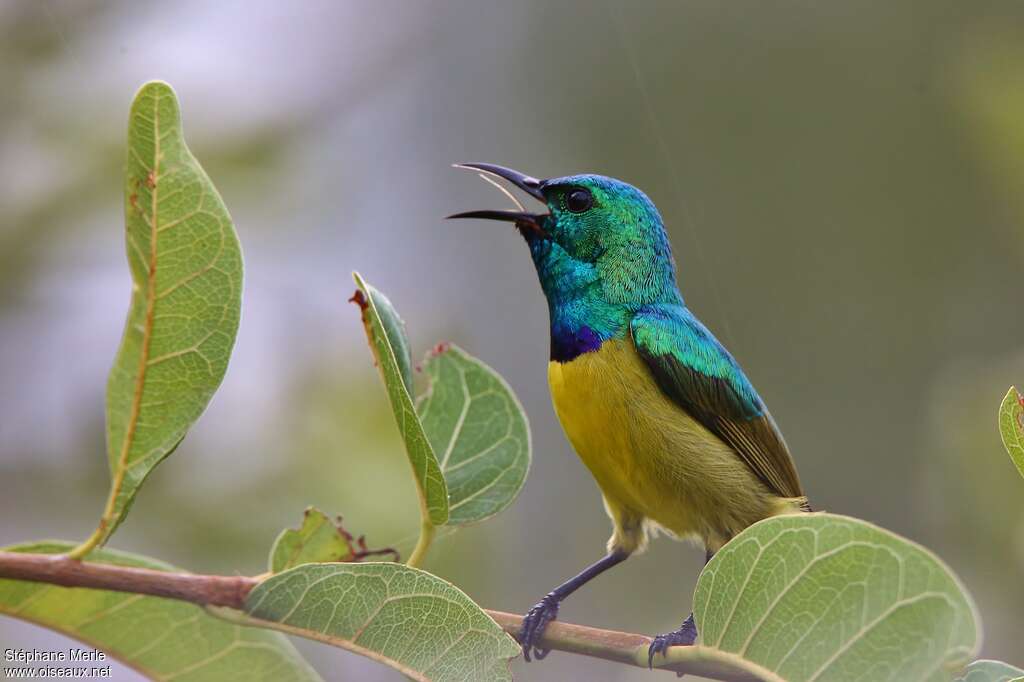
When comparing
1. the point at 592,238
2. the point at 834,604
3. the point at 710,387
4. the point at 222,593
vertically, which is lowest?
the point at 834,604

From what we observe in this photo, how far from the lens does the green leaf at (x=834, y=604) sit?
1.44 m

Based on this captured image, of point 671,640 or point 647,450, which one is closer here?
point 671,640

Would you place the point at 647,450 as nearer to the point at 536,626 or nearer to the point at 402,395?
the point at 536,626

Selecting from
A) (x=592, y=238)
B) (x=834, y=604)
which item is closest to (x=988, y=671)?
(x=834, y=604)

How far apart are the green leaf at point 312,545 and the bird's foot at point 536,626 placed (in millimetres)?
290

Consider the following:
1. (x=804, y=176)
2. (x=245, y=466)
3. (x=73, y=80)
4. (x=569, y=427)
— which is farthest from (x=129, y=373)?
(x=804, y=176)

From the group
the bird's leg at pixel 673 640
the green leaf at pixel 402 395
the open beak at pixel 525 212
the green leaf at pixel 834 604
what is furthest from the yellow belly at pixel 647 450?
the green leaf at pixel 834 604

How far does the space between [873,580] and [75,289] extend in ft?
8.39

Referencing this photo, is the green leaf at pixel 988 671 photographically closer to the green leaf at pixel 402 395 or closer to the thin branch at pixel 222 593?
the thin branch at pixel 222 593

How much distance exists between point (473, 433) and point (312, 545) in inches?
14.3

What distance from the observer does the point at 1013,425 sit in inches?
68.7

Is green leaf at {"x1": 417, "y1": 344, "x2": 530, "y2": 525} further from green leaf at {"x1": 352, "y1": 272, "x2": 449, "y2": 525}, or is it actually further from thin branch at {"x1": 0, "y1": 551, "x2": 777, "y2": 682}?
thin branch at {"x1": 0, "y1": 551, "x2": 777, "y2": 682}

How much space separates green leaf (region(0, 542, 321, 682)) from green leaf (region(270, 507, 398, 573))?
135 mm

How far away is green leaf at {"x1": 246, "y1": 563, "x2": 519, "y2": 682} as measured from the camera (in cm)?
168
